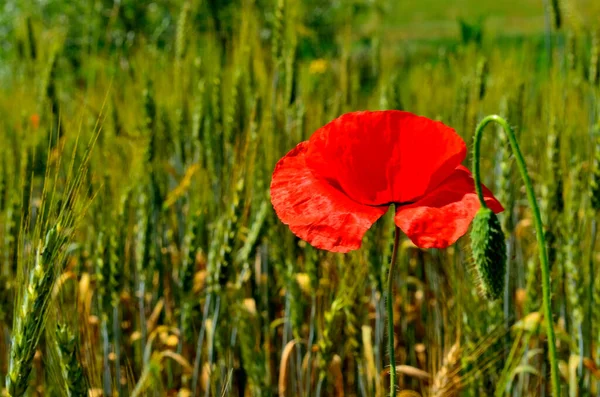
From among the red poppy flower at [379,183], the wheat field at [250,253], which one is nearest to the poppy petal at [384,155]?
the red poppy flower at [379,183]

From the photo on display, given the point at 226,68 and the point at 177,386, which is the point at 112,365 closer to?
the point at 177,386

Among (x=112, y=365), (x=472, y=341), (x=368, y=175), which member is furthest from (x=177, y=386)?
(x=368, y=175)

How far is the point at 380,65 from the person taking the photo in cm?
262

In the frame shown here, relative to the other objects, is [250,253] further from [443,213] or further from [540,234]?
[540,234]

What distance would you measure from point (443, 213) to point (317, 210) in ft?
0.40

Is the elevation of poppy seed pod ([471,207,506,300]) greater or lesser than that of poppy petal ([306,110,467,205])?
lesser

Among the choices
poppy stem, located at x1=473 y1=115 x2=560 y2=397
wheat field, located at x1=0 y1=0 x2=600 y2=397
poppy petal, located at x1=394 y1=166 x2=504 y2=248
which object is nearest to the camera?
poppy stem, located at x1=473 y1=115 x2=560 y2=397

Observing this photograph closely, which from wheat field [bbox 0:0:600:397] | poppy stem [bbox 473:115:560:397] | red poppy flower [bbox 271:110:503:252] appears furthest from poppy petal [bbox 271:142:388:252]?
wheat field [bbox 0:0:600:397]

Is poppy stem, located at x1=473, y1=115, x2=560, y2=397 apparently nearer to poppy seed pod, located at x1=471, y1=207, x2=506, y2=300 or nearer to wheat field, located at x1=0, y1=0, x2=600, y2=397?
poppy seed pod, located at x1=471, y1=207, x2=506, y2=300

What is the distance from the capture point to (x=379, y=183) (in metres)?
0.72

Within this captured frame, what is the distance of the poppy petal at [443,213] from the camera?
675 millimetres

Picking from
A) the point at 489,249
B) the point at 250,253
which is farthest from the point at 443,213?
the point at 250,253

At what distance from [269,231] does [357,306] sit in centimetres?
22

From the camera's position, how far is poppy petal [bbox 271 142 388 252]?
0.68 meters
